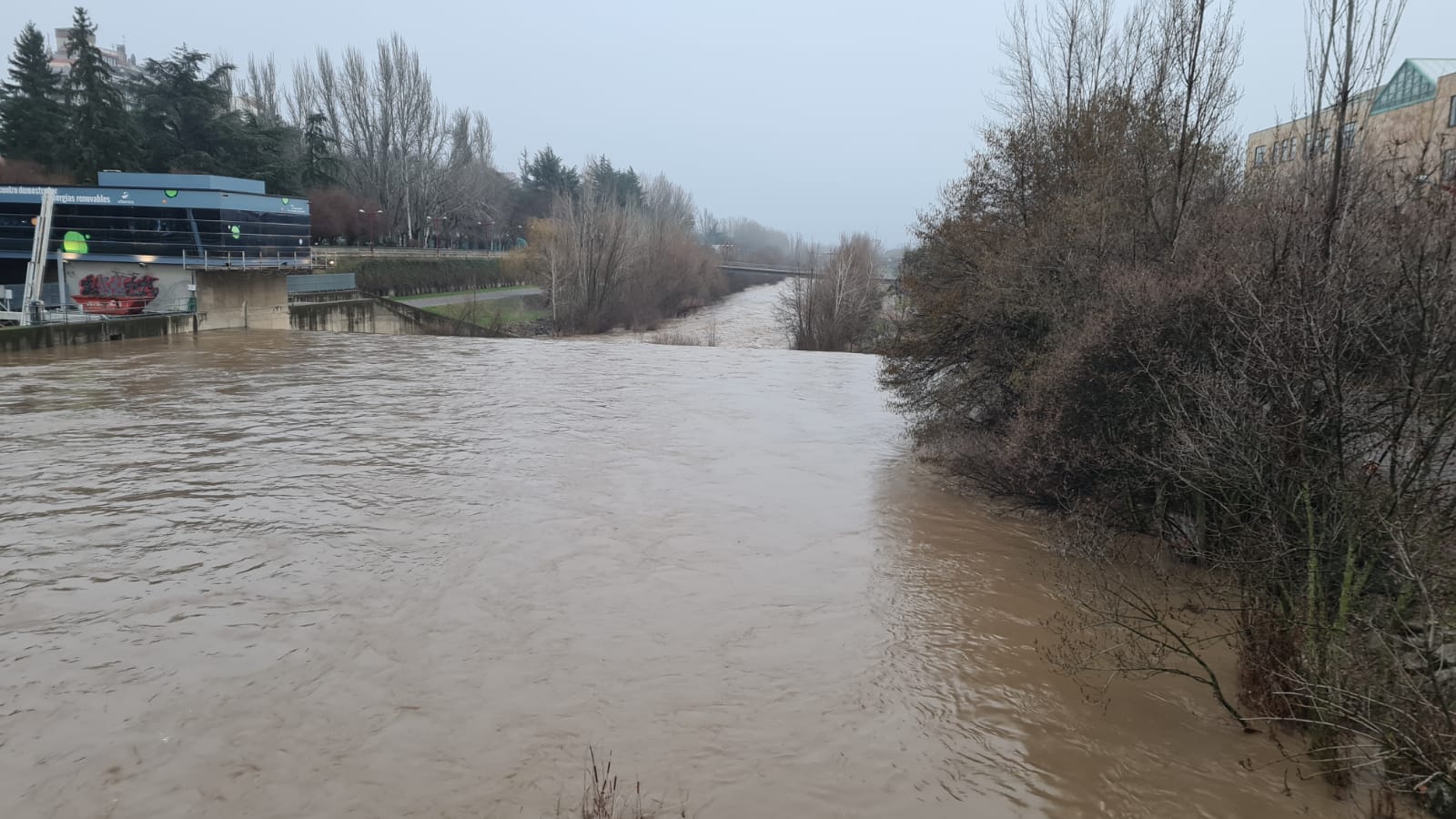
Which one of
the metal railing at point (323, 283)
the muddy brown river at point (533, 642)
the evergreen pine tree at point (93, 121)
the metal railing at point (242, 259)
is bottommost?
the muddy brown river at point (533, 642)

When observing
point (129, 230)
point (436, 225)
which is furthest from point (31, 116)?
point (436, 225)

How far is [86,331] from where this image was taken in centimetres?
3166

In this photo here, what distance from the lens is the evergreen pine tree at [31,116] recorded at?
49188mm

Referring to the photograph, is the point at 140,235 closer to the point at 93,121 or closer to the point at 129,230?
the point at 129,230

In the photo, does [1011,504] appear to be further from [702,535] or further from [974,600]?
[702,535]

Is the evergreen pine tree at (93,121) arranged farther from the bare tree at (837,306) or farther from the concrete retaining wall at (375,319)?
the bare tree at (837,306)

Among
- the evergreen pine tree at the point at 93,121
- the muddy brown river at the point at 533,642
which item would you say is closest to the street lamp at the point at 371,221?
the evergreen pine tree at the point at 93,121

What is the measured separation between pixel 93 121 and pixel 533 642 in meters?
53.6

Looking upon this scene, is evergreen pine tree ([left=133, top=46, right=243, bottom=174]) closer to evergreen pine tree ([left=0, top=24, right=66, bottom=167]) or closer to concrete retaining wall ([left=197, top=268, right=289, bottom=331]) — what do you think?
evergreen pine tree ([left=0, top=24, right=66, bottom=167])

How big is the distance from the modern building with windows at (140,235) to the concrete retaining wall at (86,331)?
365cm

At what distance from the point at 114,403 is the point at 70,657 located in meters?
15.6

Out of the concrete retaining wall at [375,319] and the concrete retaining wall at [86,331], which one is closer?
the concrete retaining wall at [86,331]

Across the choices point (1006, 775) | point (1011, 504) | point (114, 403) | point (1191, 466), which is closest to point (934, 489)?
point (1011, 504)

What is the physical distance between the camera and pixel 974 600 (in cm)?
1109
